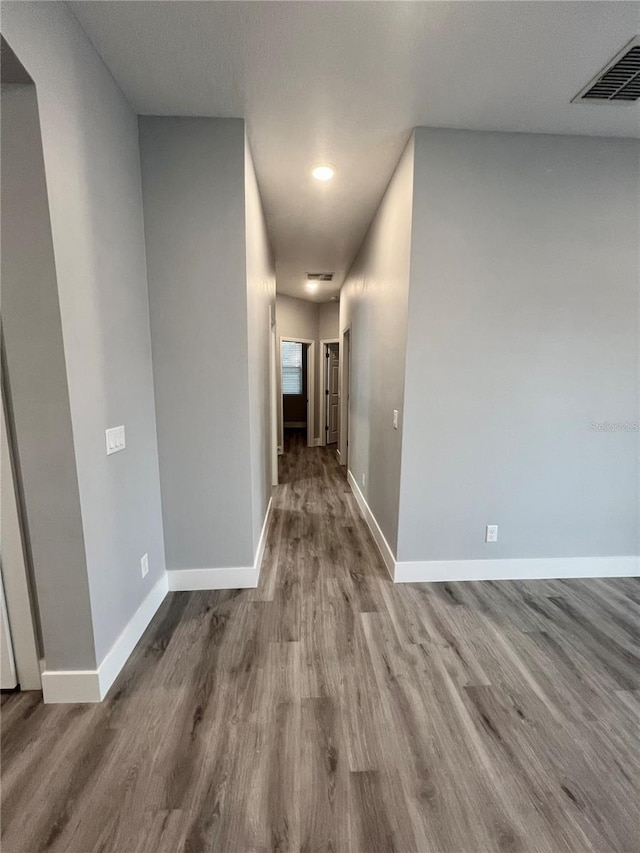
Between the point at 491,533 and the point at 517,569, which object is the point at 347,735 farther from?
the point at 517,569

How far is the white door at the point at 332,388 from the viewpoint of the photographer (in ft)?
20.3

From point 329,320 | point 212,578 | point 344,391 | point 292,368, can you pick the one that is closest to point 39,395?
point 212,578

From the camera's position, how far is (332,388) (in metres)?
6.21

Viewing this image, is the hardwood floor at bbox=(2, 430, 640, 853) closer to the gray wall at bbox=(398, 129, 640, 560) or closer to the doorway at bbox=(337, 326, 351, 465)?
the gray wall at bbox=(398, 129, 640, 560)

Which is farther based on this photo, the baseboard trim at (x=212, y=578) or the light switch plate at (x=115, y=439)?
the baseboard trim at (x=212, y=578)

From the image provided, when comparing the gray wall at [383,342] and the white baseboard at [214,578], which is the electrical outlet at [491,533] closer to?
the gray wall at [383,342]

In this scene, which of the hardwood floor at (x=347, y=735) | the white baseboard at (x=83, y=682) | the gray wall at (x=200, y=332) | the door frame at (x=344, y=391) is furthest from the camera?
the door frame at (x=344, y=391)

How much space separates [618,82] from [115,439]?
2850mm

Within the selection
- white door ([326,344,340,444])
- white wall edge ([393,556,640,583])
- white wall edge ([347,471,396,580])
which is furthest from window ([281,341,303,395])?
white wall edge ([393,556,640,583])

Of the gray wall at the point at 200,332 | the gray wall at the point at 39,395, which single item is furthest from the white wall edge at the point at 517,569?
the gray wall at the point at 39,395

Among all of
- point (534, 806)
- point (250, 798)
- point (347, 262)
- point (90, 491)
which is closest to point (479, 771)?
point (534, 806)

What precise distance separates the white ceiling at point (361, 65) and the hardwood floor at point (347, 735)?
266cm

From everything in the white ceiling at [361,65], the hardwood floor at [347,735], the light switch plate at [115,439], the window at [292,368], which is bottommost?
the hardwood floor at [347,735]

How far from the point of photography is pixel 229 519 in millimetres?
2004
